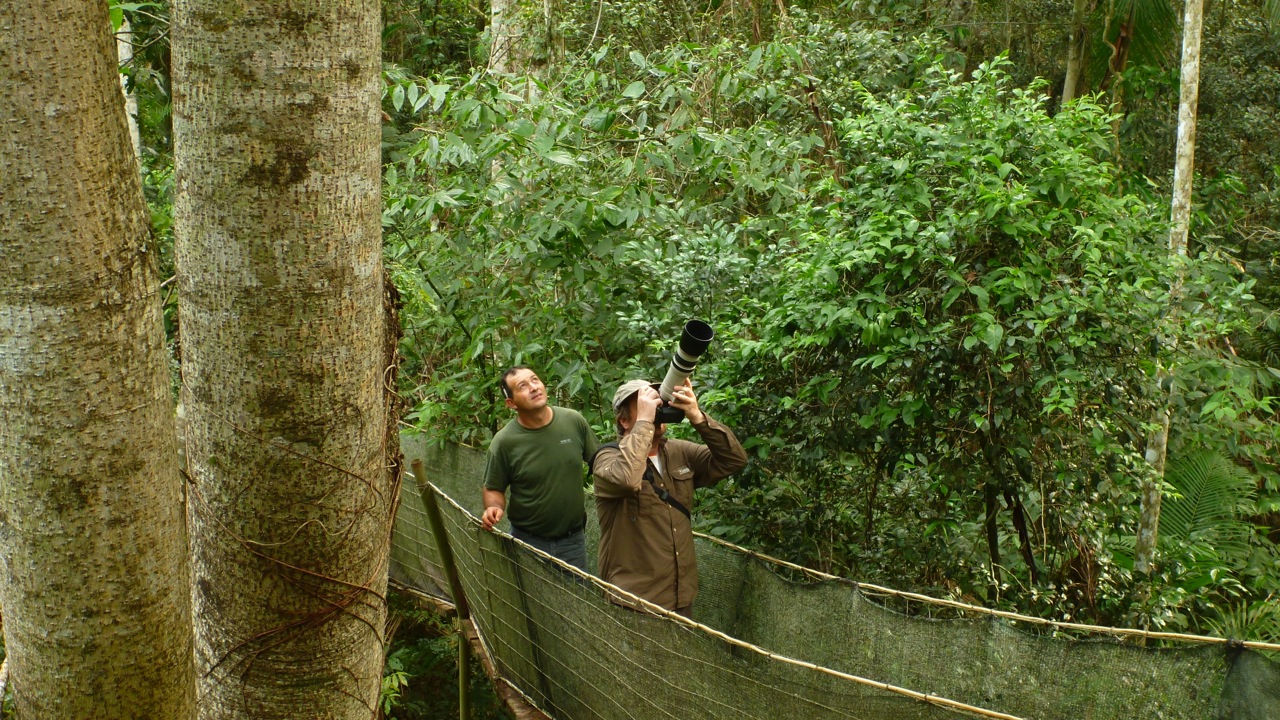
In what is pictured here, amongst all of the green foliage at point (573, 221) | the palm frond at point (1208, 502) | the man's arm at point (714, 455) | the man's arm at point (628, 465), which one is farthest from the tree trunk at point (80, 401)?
the palm frond at point (1208, 502)

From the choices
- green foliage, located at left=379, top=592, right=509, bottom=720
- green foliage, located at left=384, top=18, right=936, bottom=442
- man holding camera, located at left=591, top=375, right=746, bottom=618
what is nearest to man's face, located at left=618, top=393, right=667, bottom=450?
man holding camera, located at left=591, top=375, right=746, bottom=618

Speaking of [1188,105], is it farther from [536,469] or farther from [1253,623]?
[536,469]

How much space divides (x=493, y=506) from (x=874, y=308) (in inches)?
69.3

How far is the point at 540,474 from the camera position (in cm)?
434

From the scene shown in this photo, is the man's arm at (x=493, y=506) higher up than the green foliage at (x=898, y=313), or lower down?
lower down

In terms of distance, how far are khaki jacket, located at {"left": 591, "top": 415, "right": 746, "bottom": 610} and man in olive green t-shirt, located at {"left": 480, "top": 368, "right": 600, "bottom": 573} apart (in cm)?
54

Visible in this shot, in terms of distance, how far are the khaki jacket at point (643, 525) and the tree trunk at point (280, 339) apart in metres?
1.78

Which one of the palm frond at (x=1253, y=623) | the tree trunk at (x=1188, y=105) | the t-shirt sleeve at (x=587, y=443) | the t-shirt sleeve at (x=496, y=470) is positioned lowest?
the palm frond at (x=1253, y=623)

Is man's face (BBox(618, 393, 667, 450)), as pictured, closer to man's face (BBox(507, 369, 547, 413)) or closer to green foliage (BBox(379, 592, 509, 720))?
man's face (BBox(507, 369, 547, 413))

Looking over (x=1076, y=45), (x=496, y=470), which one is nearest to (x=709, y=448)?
(x=496, y=470)

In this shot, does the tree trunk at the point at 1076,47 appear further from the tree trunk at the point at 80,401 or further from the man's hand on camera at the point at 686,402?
the tree trunk at the point at 80,401

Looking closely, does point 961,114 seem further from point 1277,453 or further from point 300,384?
point 1277,453

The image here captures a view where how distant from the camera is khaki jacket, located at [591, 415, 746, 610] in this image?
3.64 m

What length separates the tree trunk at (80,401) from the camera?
159 centimetres
